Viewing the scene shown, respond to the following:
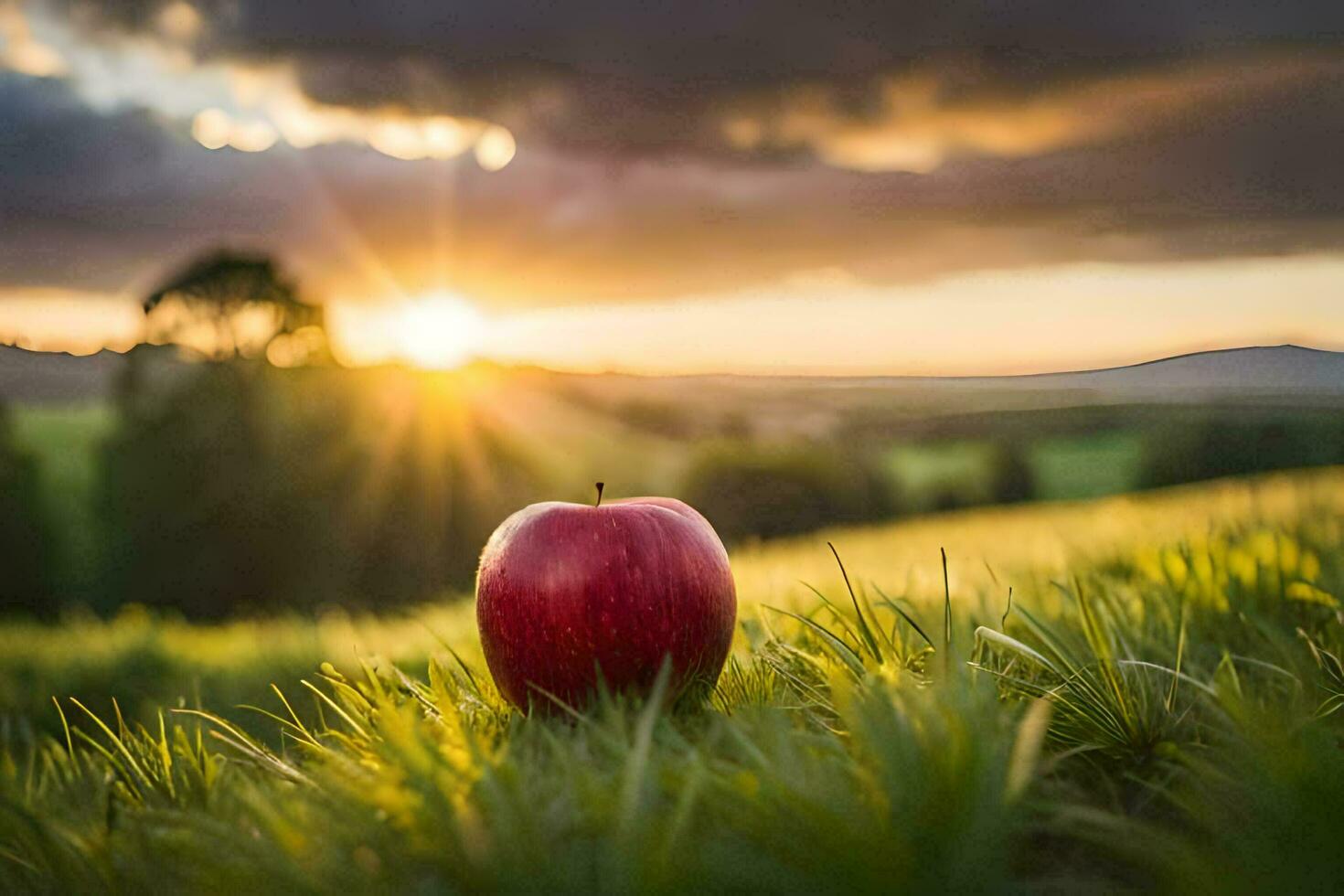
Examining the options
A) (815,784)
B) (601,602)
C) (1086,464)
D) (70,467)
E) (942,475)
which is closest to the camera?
(815,784)

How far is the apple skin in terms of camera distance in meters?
2.54

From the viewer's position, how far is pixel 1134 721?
6.69ft

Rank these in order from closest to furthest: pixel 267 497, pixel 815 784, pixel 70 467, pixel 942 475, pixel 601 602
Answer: pixel 815 784
pixel 601 602
pixel 267 497
pixel 70 467
pixel 942 475

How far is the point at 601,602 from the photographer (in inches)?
99.7

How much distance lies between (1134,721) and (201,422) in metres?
25.8

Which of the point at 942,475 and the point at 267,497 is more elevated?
the point at 942,475

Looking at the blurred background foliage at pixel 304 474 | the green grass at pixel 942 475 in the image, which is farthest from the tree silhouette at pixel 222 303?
the green grass at pixel 942 475

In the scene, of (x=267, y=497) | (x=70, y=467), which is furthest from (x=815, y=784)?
(x=70, y=467)

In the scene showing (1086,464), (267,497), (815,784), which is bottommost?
(267,497)

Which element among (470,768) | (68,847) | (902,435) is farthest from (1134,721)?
(902,435)

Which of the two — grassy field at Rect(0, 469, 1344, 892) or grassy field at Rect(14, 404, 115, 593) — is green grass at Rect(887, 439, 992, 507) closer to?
grassy field at Rect(14, 404, 115, 593)

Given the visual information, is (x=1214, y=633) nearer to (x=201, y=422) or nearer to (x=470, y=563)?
(x=470, y=563)

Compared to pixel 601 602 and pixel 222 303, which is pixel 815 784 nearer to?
pixel 601 602

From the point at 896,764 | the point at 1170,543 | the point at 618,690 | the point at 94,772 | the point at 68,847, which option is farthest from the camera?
the point at 1170,543
